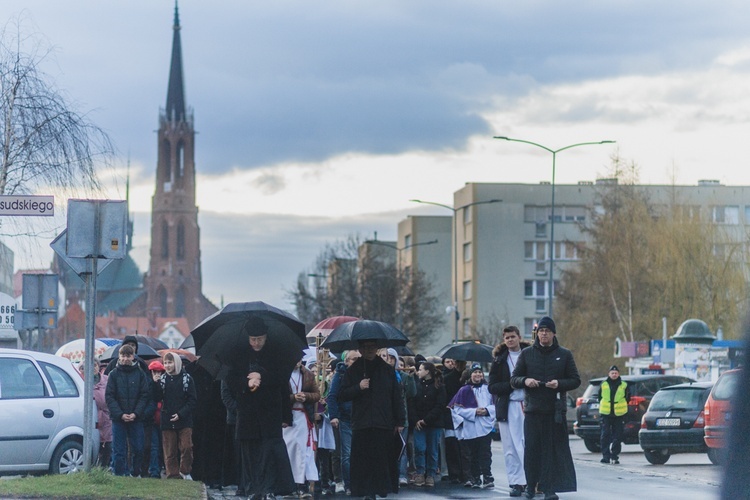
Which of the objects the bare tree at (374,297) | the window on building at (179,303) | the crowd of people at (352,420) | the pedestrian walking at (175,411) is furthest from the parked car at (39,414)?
the window on building at (179,303)

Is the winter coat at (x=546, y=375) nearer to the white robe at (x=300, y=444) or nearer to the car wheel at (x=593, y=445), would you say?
the white robe at (x=300, y=444)

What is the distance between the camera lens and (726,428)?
78.5 inches

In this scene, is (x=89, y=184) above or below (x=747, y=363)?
above

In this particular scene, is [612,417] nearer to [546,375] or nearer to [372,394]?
[546,375]

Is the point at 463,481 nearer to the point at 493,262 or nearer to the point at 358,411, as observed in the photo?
the point at 358,411

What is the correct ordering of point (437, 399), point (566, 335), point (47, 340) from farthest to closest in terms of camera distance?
point (47, 340), point (566, 335), point (437, 399)

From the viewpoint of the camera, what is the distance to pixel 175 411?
647 inches

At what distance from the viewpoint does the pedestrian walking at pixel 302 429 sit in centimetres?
1456

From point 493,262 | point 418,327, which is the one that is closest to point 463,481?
point 418,327

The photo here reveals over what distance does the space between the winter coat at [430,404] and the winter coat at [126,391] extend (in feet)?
11.7

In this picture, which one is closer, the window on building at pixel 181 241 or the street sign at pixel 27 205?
the street sign at pixel 27 205

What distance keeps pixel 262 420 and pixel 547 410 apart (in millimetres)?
2988

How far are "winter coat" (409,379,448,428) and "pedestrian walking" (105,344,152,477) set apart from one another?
3561 mm

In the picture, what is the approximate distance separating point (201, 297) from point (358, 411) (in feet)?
541
